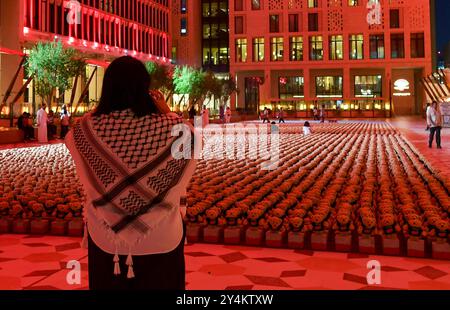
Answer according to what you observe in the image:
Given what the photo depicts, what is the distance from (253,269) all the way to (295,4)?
62865 millimetres

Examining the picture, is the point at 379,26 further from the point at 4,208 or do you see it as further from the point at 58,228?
the point at 58,228

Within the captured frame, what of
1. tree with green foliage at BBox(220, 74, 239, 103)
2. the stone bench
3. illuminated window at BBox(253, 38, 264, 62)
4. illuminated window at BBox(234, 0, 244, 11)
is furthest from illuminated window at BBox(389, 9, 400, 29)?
the stone bench

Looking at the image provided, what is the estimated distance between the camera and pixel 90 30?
51.2 metres

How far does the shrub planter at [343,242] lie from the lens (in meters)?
5.74

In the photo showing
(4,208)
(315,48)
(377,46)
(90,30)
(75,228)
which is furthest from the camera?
(315,48)

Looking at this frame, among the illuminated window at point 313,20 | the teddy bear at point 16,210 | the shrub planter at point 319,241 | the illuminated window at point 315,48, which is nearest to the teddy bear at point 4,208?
the teddy bear at point 16,210

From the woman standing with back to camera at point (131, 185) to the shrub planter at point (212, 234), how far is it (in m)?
3.65

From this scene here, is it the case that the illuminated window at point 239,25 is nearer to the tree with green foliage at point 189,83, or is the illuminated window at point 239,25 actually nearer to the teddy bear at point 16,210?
the tree with green foliage at point 189,83

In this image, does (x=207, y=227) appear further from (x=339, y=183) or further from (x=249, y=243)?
(x=339, y=183)

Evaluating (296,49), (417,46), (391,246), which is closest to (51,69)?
(391,246)

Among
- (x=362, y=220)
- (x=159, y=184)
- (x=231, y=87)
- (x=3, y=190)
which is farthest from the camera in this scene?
(x=231, y=87)

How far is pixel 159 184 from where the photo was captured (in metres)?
2.52
